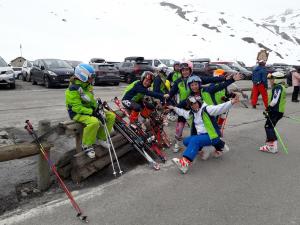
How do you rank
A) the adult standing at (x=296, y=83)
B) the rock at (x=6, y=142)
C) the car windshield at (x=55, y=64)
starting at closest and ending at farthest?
1. the rock at (x=6, y=142)
2. the adult standing at (x=296, y=83)
3. the car windshield at (x=55, y=64)

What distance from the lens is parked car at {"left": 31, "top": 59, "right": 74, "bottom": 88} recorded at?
740 inches

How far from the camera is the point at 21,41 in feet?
177

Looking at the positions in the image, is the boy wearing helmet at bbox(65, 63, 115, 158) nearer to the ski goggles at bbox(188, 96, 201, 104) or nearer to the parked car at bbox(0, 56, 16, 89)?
the ski goggles at bbox(188, 96, 201, 104)

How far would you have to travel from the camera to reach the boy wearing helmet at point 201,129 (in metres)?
5.50

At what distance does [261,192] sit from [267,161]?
155 centimetres

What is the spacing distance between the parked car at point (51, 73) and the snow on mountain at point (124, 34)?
100 feet

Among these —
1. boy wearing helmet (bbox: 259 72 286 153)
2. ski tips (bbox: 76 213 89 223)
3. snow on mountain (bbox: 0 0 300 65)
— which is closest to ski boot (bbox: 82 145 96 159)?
ski tips (bbox: 76 213 89 223)

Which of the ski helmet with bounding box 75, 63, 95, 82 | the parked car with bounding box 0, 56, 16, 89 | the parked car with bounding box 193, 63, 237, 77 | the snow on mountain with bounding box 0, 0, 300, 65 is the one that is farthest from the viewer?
the snow on mountain with bounding box 0, 0, 300, 65

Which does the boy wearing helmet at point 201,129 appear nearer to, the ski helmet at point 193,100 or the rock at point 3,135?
the ski helmet at point 193,100

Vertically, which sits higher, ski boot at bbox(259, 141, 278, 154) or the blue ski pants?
the blue ski pants

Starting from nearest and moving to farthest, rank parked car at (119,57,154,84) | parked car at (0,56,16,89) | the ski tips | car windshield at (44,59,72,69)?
the ski tips
parked car at (0,56,16,89)
car windshield at (44,59,72,69)
parked car at (119,57,154,84)

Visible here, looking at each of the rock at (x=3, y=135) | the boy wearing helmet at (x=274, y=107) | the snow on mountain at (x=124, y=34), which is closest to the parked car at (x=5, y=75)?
the rock at (x=3, y=135)

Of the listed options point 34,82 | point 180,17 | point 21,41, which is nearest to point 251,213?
point 34,82

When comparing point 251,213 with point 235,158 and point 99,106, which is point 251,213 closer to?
point 235,158
